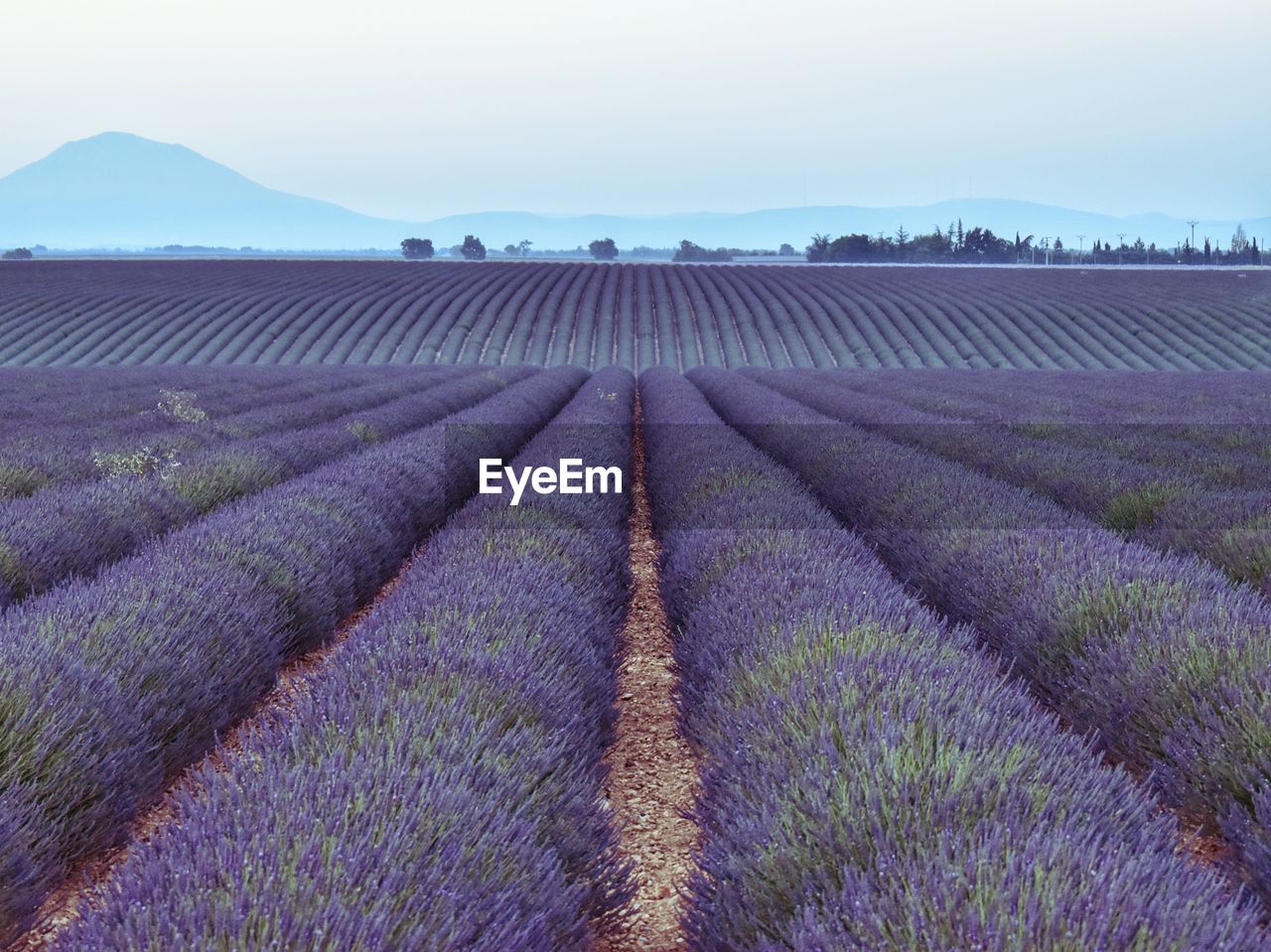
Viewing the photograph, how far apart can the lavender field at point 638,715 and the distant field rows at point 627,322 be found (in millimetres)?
20261

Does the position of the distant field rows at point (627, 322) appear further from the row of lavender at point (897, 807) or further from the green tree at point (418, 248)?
the green tree at point (418, 248)

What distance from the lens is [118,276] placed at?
120ft

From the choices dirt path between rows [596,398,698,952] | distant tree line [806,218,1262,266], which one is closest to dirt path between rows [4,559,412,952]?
dirt path between rows [596,398,698,952]

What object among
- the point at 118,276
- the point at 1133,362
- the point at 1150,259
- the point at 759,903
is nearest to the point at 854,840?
the point at 759,903

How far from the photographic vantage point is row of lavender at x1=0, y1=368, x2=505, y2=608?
432 centimetres

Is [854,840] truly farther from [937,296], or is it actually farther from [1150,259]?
[1150,259]

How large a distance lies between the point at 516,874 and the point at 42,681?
1621mm

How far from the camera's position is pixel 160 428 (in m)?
9.27

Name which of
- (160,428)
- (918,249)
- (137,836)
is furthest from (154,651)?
(918,249)

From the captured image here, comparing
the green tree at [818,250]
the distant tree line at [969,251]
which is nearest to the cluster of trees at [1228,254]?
the distant tree line at [969,251]

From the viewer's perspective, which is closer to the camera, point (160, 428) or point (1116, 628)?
point (1116, 628)

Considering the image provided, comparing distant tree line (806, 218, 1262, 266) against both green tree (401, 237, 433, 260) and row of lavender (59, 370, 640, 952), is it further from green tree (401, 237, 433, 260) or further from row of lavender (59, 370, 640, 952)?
row of lavender (59, 370, 640, 952)

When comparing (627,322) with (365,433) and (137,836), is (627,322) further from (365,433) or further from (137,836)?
(137,836)

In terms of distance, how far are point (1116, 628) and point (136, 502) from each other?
5.02 meters
